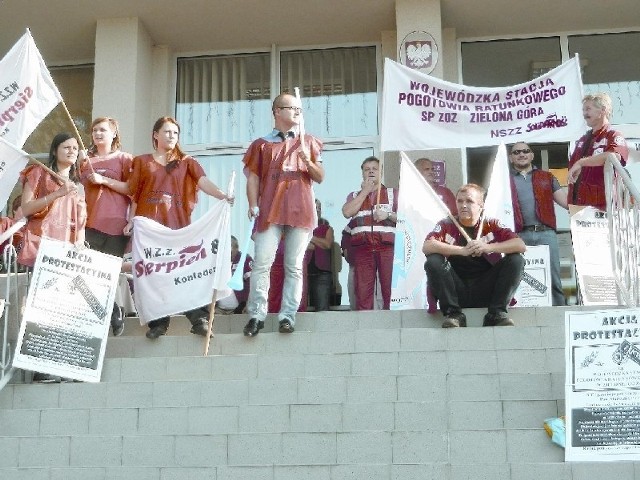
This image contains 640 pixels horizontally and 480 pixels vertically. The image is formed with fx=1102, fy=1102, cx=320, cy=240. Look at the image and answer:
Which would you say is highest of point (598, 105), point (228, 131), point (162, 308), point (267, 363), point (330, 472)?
point (228, 131)

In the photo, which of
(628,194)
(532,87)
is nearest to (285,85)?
(532,87)

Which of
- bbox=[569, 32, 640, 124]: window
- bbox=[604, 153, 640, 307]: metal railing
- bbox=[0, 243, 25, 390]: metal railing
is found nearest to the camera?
bbox=[604, 153, 640, 307]: metal railing

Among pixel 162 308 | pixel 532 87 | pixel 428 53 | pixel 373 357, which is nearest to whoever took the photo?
pixel 373 357

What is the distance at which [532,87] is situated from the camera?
30.5 feet

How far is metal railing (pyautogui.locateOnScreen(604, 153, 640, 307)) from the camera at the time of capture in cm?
708

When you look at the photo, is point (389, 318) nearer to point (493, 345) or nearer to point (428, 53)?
point (493, 345)

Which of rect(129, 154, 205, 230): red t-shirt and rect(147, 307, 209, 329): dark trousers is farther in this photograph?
rect(129, 154, 205, 230): red t-shirt

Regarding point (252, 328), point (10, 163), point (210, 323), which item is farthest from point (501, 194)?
point (10, 163)

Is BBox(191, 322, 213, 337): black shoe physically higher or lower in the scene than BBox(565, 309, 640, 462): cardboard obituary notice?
higher

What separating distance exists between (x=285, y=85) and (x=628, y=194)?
625 cm

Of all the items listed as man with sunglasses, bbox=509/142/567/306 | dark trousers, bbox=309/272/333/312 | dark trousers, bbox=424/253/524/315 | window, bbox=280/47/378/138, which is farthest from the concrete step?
window, bbox=280/47/378/138

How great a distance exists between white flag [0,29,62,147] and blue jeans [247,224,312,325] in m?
2.12

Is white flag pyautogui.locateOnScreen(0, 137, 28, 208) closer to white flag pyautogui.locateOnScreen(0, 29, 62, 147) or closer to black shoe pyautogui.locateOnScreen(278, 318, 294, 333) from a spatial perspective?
white flag pyautogui.locateOnScreen(0, 29, 62, 147)

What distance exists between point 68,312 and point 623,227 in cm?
378
